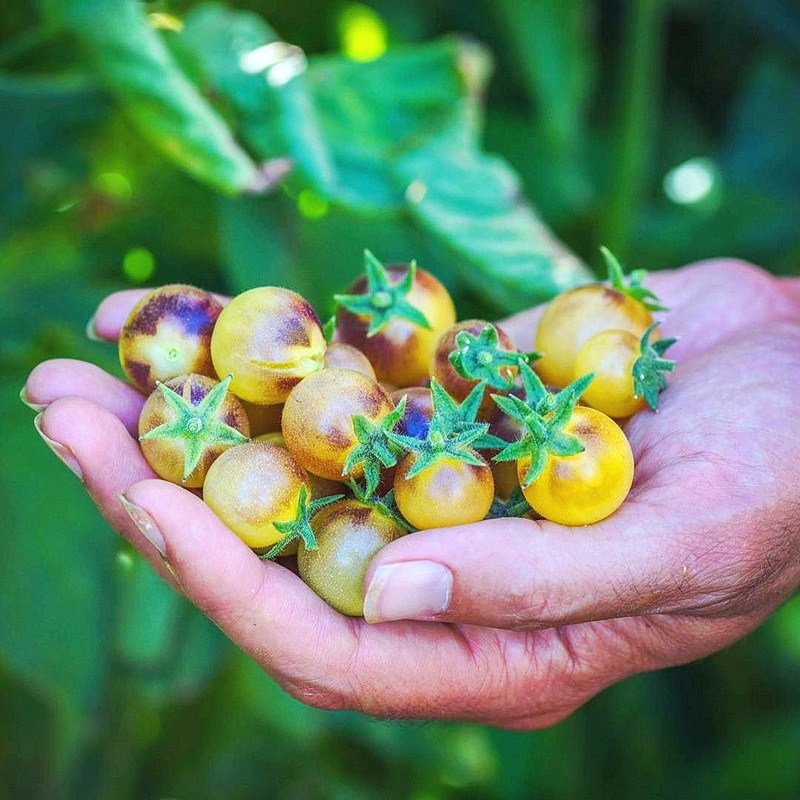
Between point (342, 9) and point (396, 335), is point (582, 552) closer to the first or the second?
point (396, 335)

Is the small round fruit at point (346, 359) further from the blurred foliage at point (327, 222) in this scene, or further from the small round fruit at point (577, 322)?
the blurred foliage at point (327, 222)

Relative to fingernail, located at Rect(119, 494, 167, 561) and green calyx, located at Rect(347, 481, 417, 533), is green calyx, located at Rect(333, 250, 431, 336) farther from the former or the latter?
fingernail, located at Rect(119, 494, 167, 561)

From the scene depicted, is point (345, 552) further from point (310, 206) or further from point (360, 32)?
point (360, 32)

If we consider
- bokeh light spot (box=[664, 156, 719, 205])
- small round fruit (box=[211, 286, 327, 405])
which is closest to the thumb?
small round fruit (box=[211, 286, 327, 405])

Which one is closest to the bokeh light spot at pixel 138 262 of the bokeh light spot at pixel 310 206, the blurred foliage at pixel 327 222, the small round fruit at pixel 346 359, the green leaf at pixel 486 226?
the blurred foliage at pixel 327 222

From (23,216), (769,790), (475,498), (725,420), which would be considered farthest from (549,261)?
(769,790)

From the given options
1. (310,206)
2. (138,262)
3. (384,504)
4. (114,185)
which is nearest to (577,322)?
(384,504)
